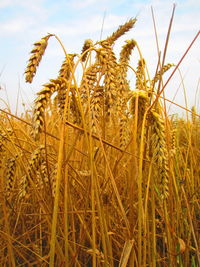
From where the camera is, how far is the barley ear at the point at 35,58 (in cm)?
81

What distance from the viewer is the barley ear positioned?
2.64ft

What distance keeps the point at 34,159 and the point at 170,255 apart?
61 centimetres

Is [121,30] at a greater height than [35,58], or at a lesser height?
greater

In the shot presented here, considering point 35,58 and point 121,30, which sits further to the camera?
point 121,30

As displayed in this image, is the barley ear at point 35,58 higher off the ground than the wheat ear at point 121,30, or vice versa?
the wheat ear at point 121,30

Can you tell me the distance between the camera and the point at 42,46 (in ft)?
2.74

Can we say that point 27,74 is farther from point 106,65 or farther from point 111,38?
point 111,38

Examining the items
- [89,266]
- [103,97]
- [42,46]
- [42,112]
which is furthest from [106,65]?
[89,266]

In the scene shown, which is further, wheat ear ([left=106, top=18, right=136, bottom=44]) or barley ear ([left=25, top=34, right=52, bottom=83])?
wheat ear ([left=106, top=18, right=136, bottom=44])

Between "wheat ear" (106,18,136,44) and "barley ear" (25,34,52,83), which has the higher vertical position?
"wheat ear" (106,18,136,44)

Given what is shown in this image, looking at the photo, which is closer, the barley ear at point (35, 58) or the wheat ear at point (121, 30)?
the barley ear at point (35, 58)

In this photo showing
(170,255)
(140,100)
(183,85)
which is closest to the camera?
(140,100)

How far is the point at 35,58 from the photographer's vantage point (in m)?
0.82

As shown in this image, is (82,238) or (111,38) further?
(111,38)
